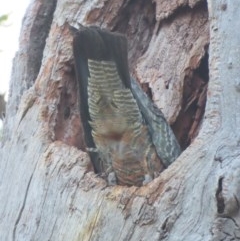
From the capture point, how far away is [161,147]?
10.6 feet

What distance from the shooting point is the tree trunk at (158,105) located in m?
2.67

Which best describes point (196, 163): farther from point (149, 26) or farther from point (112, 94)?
point (149, 26)

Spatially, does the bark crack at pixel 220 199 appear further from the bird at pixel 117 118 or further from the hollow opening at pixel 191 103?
the hollow opening at pixel 191 103

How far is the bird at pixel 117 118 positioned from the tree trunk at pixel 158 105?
126mm

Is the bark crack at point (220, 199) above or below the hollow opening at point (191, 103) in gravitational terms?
below

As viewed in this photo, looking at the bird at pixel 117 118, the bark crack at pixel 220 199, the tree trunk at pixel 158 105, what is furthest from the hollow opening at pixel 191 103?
the bark crack at pixel 220 199

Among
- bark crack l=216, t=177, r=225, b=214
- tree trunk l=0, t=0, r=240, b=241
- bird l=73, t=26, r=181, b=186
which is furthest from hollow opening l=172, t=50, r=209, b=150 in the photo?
bark crack l=216, t=177, r=225, b=214

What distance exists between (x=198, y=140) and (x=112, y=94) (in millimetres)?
437

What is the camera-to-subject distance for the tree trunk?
267 centimetres

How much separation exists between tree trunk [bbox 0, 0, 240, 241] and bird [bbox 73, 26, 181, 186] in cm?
13

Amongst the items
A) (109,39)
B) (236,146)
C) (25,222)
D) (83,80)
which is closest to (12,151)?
(25,222)

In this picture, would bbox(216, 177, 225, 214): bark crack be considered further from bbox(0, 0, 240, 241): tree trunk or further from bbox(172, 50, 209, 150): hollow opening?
bbox(172, 50, 209, 150): hollow opening

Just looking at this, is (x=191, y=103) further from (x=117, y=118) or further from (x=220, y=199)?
(x=220, y=199)

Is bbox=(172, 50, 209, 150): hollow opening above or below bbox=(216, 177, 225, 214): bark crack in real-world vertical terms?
above
